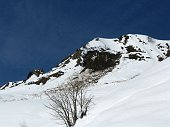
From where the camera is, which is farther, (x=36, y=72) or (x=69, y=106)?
(x=36, y=72)

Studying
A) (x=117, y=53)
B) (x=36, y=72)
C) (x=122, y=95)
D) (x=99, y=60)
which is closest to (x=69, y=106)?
(x=122, y=95)

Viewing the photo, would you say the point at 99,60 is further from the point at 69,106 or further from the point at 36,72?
the point at 69,106

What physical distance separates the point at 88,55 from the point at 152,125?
79.0 metres

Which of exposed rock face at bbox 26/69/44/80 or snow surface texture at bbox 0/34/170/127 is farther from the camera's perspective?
Answer: exposed rock face at bbox 26/69/44/80

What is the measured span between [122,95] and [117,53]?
6484 cm

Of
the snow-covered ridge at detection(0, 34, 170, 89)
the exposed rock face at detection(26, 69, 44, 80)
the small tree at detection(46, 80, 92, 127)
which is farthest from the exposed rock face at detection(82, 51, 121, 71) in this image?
the small tree at detection(46, 80, 92, 127)

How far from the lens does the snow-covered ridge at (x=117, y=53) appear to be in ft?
284

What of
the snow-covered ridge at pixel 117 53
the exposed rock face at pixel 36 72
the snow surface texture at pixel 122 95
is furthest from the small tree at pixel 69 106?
the exposed rock face at pixel 36 72

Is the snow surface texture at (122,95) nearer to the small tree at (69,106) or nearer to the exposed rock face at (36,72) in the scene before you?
the small tree at (69,106)

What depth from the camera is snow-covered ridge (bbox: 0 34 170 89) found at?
3408 inches

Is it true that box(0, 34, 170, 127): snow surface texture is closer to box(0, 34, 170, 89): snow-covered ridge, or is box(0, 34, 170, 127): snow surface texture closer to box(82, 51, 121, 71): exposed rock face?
box(0, 34, 170, 89): snow-covered ridge

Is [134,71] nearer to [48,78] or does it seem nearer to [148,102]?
[48,78]

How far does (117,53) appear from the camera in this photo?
9219cm

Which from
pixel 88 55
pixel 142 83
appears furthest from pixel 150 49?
pixel 142 83
